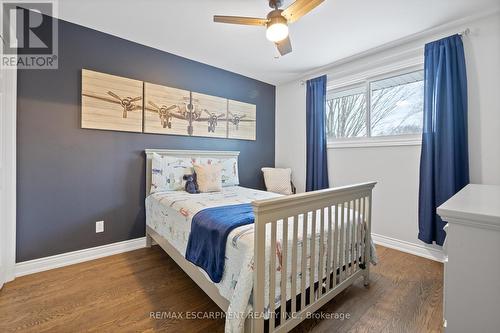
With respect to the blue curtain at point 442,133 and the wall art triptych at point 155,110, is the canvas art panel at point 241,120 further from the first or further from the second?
the blue curtain at point 442,133

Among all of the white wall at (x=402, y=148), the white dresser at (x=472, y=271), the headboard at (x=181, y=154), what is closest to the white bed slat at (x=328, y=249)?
the white dresser at (x=472, y=271)

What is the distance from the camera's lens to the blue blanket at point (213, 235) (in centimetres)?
136

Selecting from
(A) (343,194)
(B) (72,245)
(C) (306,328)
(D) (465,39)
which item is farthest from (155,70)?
(D) (465,39)

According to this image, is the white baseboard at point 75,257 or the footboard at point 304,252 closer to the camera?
the footboard at point 304,252

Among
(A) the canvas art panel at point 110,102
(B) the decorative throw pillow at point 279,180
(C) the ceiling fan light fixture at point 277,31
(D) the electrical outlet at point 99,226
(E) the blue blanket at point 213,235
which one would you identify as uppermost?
(C) the ceiling fan light fixture at point 277,31

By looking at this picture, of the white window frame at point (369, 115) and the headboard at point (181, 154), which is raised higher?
the white window frame at point (369, 115)

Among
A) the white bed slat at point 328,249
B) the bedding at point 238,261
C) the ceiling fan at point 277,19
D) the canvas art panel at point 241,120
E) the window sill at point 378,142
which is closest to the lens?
the bedding at point 238,261

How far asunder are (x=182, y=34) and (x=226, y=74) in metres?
1.09

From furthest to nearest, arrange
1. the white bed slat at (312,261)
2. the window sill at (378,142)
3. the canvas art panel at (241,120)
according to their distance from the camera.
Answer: the canvas art panel at (241,120), the window sill at (378,142), the white bed slat at (312,261)

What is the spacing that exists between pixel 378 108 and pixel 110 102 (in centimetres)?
332

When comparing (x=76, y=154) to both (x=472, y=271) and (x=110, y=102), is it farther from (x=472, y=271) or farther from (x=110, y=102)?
(x=472, y=271)

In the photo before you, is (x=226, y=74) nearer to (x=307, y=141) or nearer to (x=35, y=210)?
(x=307, y=141)

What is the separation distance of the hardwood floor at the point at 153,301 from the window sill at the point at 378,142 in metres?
1.33

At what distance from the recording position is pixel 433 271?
7.12 ft
